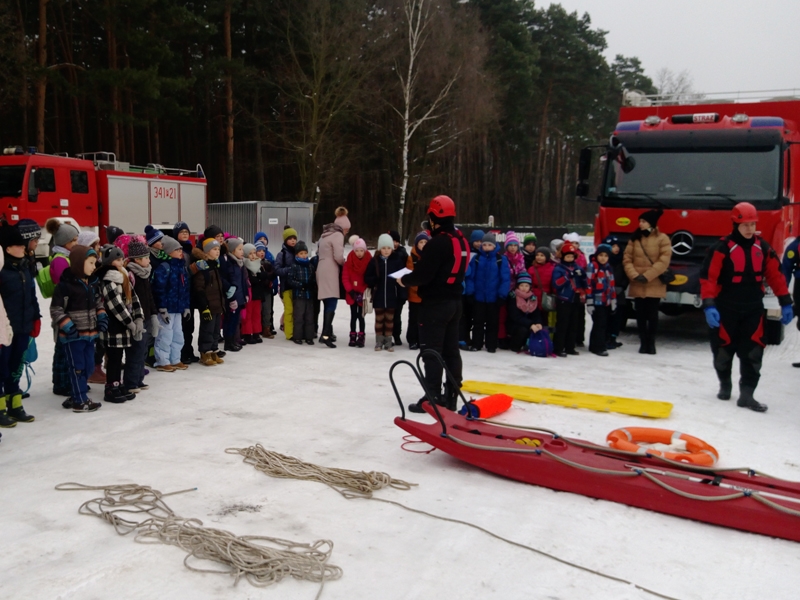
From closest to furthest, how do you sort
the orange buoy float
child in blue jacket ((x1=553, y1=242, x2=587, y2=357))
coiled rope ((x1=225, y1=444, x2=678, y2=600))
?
coiled rope ((x1=225, y1=444, x2=678, y2=600)) → the orange buoy float → child in blue jacket ((x1=553, y1=242, x2=587, y2=357))

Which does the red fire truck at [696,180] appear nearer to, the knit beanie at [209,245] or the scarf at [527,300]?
the scarf at [527,300]

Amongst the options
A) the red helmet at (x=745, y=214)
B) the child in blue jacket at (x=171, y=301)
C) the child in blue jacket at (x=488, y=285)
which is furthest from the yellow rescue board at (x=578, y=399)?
the child in blue jacket at (x=171, y=301)

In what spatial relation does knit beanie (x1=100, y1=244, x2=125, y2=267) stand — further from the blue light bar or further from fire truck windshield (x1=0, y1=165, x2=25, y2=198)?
fire truck windshield (x1=0, y1=165, x2=25, y2=198)

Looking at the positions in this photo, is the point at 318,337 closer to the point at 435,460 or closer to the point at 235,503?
the point at 435,460

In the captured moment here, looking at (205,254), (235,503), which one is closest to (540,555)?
(235,503)

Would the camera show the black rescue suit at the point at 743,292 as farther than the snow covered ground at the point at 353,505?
Yes

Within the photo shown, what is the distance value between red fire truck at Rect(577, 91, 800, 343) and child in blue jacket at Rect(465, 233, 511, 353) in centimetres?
204

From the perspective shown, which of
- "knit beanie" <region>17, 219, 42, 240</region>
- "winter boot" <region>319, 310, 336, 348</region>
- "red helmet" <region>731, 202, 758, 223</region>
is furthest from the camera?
"winter boot" <region>319, 310, 336, 348</region>

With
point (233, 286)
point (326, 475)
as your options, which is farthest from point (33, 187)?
point (326, 475)

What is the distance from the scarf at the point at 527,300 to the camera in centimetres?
959

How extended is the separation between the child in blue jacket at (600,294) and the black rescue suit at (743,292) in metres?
2.59

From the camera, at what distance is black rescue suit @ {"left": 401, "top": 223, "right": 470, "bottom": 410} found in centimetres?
614

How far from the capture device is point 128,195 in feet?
64.1

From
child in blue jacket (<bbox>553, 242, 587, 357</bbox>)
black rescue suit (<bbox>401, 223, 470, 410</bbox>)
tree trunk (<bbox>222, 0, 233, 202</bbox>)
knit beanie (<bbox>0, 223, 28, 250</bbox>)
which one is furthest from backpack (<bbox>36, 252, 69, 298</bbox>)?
tree trunk (<bbox>222, 0, 233, 202</bbox>)
